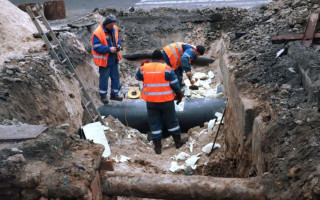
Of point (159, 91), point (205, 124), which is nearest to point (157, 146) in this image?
point (205, 124)

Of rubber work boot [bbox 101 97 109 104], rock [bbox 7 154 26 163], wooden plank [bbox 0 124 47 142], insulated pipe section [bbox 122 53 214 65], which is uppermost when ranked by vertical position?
rock [bbox 7 154 26 163]

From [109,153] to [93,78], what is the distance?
3.27 metres

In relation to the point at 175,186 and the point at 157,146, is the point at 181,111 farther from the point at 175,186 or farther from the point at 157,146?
the point at 175,186

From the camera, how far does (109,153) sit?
5883mm

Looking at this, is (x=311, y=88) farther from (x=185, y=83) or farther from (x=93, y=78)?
(x=93, y=78)

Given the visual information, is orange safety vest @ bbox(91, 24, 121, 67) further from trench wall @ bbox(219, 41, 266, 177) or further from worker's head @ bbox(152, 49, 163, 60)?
trench wall @ bbox(219, 41, 266, 177)

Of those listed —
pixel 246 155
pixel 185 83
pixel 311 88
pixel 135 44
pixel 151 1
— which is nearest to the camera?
pixel 311 88

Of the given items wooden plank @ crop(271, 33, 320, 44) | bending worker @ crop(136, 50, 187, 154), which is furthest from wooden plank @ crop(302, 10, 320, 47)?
bending worker @ crop(136, 50, 187, 154)

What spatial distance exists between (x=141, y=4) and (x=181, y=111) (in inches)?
A: 392

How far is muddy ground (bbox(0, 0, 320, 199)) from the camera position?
2.76m

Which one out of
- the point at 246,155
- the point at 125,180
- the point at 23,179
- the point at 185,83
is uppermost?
the point at 23,179

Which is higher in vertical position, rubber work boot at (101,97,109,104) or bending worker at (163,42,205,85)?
bending worker at (163,42,205,85)

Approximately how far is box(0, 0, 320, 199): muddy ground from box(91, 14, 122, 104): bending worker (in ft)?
2.56

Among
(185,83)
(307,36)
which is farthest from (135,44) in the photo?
(307,36)
